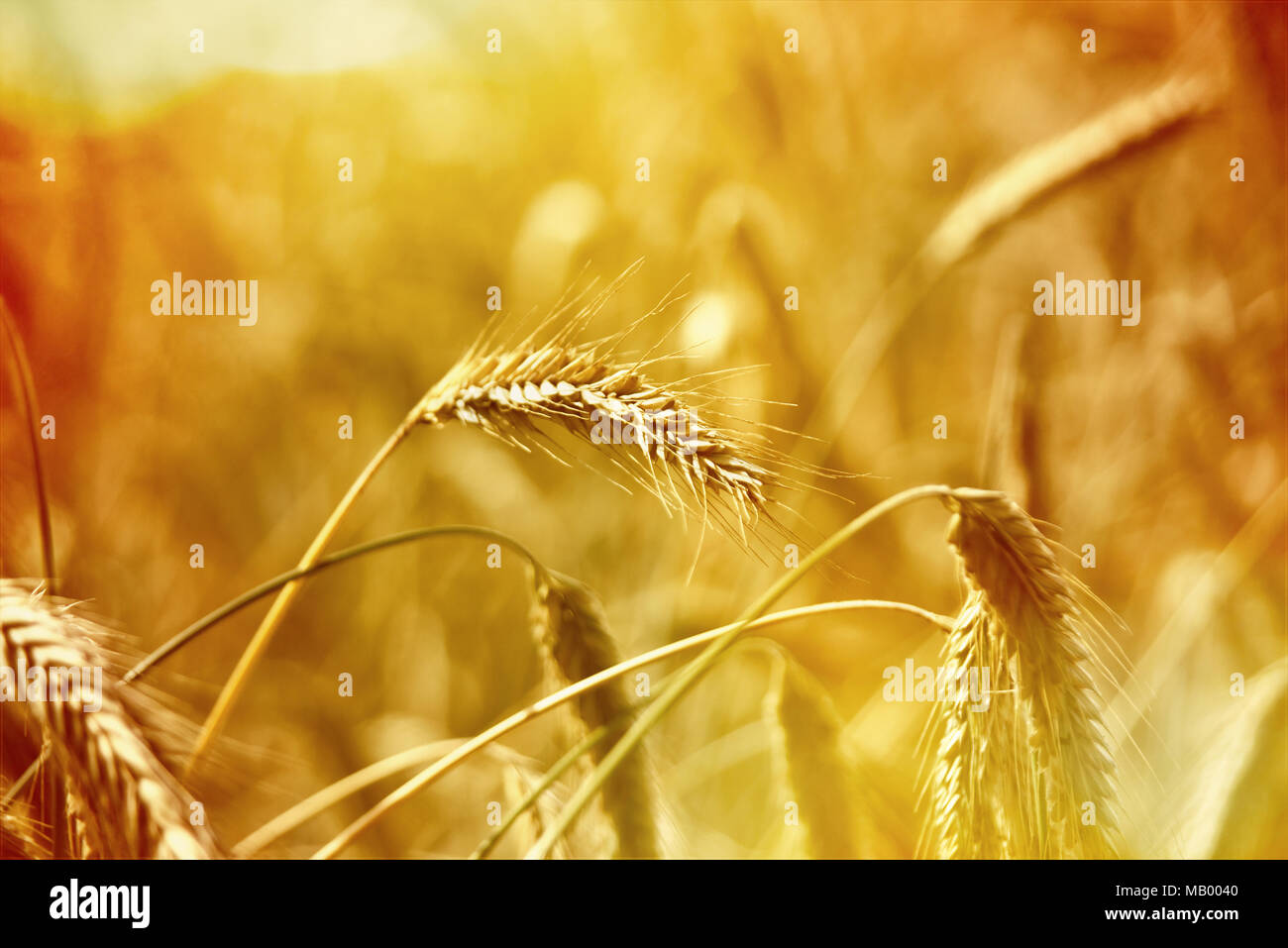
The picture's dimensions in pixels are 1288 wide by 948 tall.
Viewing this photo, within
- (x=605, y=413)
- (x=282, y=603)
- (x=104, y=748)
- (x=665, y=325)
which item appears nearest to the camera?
(x=104, y=748)

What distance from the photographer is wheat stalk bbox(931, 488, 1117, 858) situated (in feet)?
2.92

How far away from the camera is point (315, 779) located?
1419 millimetres

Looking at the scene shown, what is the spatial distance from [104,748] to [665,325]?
1137 mm

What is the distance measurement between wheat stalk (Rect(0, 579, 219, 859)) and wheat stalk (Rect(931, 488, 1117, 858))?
0.84 m

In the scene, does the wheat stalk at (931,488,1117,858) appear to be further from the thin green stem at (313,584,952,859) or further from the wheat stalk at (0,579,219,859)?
the wheat stalk at (0,579,219,859)

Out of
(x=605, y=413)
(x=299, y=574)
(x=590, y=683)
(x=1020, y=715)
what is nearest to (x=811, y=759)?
(x=1020, y=715)

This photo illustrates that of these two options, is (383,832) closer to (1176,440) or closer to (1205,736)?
(1205,736)

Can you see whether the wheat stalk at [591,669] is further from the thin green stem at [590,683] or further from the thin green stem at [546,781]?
the thin green stem at [590,683]

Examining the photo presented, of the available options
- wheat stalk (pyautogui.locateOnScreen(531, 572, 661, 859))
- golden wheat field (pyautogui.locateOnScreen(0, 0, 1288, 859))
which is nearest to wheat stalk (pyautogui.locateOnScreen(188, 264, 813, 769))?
wheat stalk (pyautogui.locateOnScreen(531, 572, 661, 859))

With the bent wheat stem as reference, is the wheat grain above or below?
above

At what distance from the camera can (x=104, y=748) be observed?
74cm

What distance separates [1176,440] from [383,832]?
1.72 m

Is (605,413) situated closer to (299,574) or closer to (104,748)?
(299,574)

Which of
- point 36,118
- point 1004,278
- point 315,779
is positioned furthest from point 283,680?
point 1004,278
